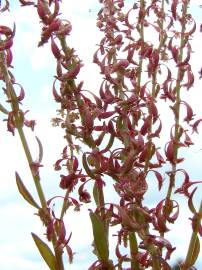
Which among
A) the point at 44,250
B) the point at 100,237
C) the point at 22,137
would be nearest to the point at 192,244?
the point at 100,237

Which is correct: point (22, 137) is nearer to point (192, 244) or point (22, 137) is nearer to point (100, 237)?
point (100, 237)

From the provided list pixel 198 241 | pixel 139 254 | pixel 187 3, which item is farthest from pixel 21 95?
pixel 187 3

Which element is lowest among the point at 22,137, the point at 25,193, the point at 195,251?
the point at 195,251

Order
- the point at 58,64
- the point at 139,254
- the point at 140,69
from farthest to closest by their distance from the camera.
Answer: the point at 140,69
the point at 139,254
the point at 58,64

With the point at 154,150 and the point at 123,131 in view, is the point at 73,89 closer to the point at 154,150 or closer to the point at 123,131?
the point at 123,131

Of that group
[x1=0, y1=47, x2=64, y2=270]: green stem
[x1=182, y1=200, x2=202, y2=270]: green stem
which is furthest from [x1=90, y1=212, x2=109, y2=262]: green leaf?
[x1=182, y1=200, x2=202, y2=270]: green stem

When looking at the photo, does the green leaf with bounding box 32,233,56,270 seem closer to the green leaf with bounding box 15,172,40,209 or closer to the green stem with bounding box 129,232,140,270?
the green leaf with bounding box 15,172,40,209

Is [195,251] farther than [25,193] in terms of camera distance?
Yes

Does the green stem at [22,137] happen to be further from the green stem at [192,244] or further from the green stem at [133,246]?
the green stem at [192,244]
